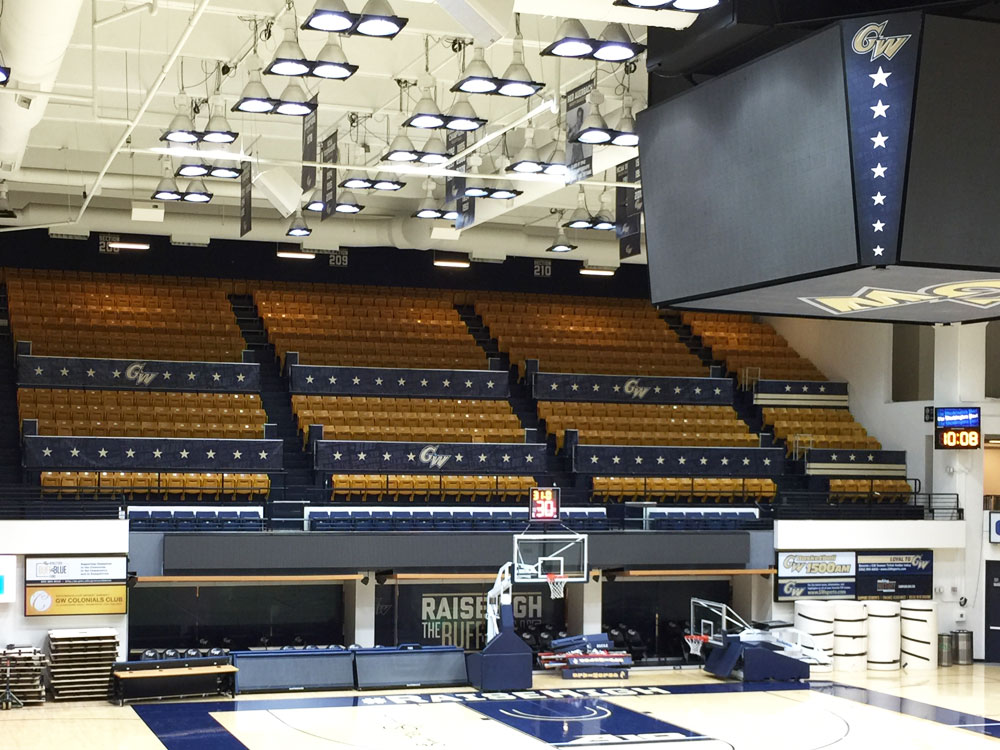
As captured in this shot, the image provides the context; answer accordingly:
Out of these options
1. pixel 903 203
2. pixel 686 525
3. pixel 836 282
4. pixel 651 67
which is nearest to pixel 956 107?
pixel 903 203

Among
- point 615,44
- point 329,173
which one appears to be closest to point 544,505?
point 329,173

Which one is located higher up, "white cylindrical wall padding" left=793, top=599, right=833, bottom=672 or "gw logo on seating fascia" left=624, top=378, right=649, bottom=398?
"gw logo on seating fascia" left=624, top=378, right=649, bottom=398

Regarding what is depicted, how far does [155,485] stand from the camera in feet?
79.4

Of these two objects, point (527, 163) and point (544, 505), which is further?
point (544, 505)

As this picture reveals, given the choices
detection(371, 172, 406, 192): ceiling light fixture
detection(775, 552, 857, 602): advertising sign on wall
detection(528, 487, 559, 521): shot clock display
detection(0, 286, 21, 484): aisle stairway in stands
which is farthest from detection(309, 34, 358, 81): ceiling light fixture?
detection(775, 552, 857, 602): advertising sign on wall

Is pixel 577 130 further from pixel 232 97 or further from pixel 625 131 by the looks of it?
pixel 232 97

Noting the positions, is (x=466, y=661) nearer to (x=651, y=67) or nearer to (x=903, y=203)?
(x=651, y=67)

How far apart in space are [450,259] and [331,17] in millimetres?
19738

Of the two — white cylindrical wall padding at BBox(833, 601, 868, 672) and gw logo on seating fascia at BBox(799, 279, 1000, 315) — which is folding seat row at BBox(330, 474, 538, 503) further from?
gw logo on seating fascia at BBox(799, 279, 1000, 315)

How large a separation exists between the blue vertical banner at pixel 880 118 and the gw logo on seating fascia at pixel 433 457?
18.9 m

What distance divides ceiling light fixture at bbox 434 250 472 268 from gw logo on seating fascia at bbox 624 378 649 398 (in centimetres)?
468

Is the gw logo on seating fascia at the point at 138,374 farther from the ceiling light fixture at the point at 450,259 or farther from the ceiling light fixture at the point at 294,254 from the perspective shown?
the ceiling light fixture at the point at 450,259

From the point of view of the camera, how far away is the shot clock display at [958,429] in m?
27.1

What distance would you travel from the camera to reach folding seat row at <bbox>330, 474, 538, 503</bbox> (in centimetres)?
2586
